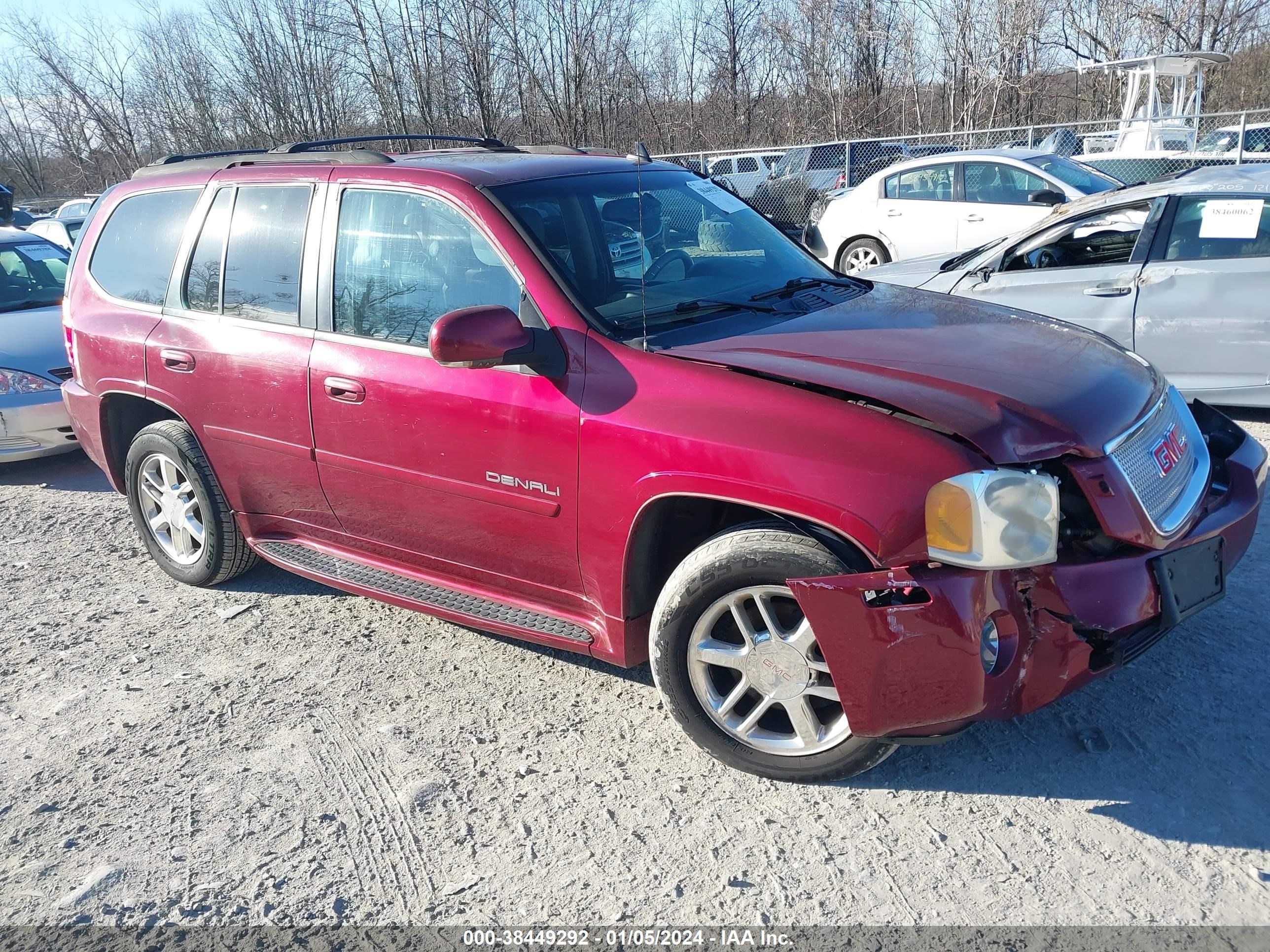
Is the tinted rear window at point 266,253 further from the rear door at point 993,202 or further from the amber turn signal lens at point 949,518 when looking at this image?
the rear door at point 993,202

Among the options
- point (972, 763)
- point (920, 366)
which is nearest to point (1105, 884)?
point (972, 763)

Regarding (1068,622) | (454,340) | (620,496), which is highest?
(454,340)

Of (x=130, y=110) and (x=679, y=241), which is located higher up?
(x=130, y=110)

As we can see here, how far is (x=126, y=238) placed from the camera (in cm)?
489

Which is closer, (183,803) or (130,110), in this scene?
(183,803)

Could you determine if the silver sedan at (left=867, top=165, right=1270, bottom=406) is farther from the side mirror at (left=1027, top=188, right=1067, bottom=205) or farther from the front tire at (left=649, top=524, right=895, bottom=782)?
the side mirror at (left=1027, top=188, right=1067, bottom=205)

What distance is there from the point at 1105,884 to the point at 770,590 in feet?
3.71

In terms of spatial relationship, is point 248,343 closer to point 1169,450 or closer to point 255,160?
point 255,160

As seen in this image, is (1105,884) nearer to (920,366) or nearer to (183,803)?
(920,366)

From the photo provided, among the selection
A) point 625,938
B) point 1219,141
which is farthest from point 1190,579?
point 1219,141

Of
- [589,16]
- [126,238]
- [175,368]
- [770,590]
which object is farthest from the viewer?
[589,16]

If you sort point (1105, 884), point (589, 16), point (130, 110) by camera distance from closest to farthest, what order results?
point (1105, 884) → point (589, 16) → point (130, 110)

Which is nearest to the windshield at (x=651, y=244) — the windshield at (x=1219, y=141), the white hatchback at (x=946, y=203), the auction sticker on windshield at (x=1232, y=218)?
the auction sticker on windshield at (x=1232, y=218)

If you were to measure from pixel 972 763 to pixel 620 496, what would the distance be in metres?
1.36
